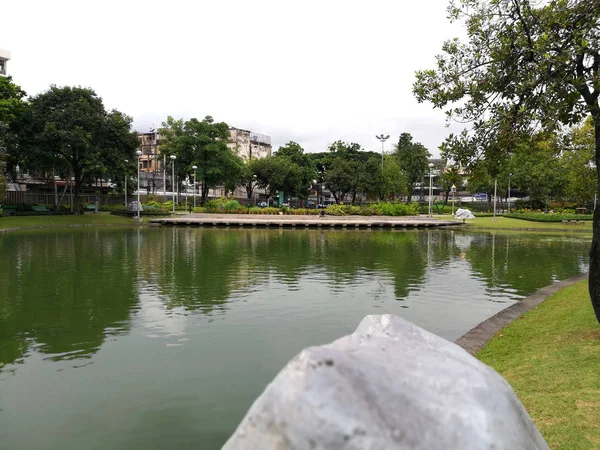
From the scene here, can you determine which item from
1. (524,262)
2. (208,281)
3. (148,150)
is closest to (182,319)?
(208,281)

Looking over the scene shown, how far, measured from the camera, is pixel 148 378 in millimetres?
7211

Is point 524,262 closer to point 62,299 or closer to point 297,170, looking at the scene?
point 62,299

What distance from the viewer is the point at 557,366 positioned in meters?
6.72

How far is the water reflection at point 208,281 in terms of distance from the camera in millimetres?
9992

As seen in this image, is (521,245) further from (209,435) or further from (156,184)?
(156,184)

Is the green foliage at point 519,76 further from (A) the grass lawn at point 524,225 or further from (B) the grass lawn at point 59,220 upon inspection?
(A) the grass lawn at point 524,225

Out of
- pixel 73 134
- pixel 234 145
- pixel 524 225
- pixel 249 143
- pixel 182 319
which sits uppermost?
pixel 249 143

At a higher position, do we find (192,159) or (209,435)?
(192,159)

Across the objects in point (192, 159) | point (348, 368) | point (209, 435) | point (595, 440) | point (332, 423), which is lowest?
point (209, 435)

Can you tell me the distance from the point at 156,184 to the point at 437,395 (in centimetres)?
8714

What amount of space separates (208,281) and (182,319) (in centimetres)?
457

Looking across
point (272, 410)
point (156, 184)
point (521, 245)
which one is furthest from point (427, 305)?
point (156, 184)

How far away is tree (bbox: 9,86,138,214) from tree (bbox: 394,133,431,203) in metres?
47.2

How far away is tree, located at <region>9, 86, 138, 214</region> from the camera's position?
134ft
